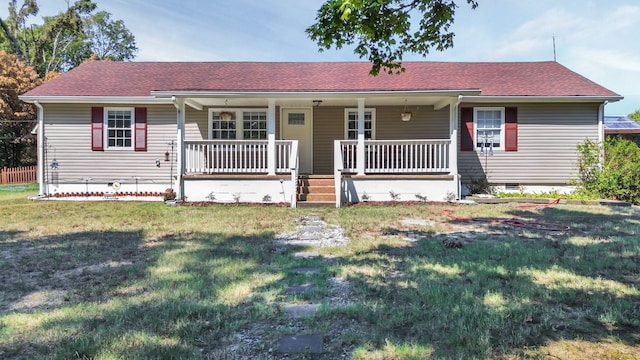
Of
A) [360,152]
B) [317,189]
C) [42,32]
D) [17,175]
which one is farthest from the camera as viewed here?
[42,32]

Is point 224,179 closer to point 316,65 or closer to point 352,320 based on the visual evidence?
point 316,65

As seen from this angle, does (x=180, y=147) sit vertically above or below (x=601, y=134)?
below

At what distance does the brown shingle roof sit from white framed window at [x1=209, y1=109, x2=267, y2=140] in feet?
2.95

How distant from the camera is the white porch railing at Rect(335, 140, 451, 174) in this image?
996 cm

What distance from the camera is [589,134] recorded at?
11289 millimetres

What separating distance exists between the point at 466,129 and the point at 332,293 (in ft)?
30.9

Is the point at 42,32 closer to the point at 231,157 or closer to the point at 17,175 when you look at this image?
the point at 17,175

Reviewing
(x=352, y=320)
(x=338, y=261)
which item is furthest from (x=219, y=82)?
(x=352, y=320)

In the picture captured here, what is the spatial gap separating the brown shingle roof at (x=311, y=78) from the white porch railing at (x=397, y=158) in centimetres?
164

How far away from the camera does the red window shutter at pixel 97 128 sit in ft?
37.7

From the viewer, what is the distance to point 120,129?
461 inches

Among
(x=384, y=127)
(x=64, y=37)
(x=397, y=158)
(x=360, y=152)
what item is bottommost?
(x=397, y=158)

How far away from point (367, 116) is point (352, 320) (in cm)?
996

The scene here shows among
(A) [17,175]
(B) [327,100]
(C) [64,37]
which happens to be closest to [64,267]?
(B) [327,100]
